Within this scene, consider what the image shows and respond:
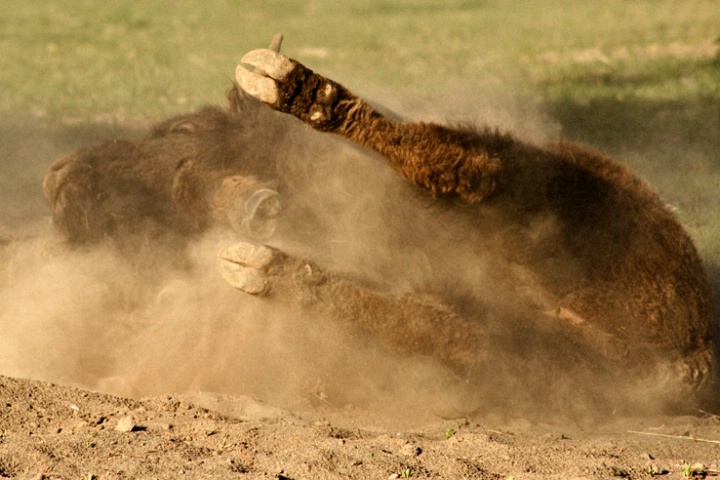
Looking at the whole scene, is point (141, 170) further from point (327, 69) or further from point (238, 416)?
point (327, 69)

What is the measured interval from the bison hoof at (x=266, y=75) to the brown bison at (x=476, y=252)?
0.33 meters

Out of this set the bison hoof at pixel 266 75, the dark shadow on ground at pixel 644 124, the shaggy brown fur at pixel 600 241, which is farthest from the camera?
the dark shadow on ground at pixel 644 124

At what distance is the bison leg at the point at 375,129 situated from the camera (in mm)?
4438

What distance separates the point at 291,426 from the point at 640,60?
1307 centimetres

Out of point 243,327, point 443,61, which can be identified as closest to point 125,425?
point 243,327

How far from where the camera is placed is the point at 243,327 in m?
5.22

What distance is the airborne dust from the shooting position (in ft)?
16.5

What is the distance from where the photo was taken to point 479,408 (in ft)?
16.4

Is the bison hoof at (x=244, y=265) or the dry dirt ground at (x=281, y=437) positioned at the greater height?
the bison hoof at (x=244, y=265)

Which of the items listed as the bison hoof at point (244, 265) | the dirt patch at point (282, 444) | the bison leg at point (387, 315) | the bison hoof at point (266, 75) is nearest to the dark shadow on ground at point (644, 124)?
the bison leg at point (387, 315)

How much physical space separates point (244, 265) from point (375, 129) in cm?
88

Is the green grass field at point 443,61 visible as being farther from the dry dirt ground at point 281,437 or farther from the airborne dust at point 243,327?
the dry dirt ground at point 281,437

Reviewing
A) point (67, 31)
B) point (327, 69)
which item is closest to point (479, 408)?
point (327, 69)

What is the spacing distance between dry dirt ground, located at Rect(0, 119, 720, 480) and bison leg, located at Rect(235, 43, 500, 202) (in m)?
1.08
